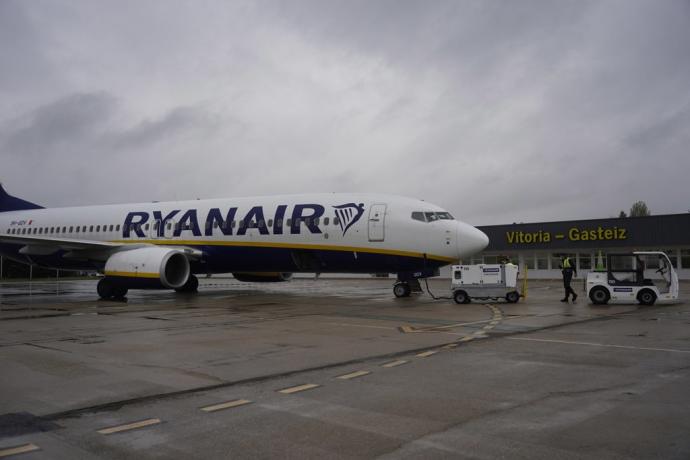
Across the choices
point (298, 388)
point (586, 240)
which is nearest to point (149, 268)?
point (298, 388)

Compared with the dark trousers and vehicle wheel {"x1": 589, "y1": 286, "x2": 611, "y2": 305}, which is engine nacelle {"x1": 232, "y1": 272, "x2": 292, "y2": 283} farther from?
vehicle wheel {"x1": 589, "y1": 286, "x2": 611, "y2": 305}

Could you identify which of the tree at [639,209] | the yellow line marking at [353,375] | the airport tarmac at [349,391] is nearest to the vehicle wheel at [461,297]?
the airport tarmac at [349,391]

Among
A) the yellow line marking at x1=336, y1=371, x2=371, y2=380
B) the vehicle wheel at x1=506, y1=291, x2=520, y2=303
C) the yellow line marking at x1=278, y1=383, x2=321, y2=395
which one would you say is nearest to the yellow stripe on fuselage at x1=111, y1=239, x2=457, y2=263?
the vehicle wheel at x1=506, y1=291, x2=520, y2=303

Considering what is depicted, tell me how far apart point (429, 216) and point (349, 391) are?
1395 cm

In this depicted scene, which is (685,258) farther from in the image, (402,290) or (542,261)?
(402,290)

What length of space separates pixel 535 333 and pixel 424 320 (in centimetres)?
308

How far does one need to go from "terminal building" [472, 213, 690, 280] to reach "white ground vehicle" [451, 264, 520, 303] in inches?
756

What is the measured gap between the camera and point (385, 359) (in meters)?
8.21

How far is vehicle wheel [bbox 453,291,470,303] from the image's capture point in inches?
730

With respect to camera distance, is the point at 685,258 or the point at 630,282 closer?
the point at 630,282

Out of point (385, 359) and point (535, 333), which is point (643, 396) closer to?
point (385, 359)

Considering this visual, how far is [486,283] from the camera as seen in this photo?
60.8ft

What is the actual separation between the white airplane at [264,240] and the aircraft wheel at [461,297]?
3.83 ft

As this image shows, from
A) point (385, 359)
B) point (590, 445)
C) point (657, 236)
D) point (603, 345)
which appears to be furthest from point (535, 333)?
point (657, 236)
